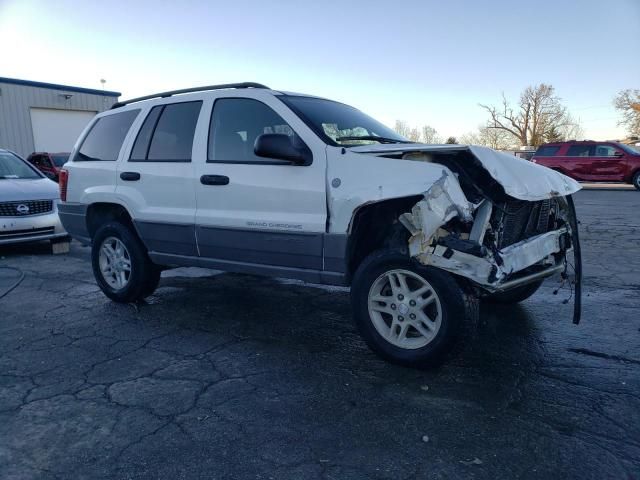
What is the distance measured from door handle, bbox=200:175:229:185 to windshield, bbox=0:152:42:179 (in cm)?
600

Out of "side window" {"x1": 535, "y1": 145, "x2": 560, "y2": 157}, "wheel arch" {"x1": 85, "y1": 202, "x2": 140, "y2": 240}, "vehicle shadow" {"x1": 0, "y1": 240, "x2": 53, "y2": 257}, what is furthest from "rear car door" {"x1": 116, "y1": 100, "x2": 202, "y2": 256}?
"side window" {"x1": 535, "y1": 145, "x2": 560, "y2": 157}

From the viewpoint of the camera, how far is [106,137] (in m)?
5.18

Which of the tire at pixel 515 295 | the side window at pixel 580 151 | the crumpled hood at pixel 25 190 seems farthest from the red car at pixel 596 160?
the crumpled hood at pixel 25 190

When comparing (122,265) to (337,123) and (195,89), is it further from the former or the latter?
(337,123)

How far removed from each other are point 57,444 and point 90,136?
150 inches

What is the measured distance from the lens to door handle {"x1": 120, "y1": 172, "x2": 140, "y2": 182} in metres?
4.66

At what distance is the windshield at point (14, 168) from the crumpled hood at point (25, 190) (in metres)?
0.34

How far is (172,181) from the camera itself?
440cm

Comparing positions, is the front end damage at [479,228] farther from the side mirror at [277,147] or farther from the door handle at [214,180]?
the door handle at [214,180]

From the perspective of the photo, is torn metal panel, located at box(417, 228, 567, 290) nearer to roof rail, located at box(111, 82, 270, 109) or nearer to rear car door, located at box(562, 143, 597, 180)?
roof rail, located at box(111, 82, 270, 109)

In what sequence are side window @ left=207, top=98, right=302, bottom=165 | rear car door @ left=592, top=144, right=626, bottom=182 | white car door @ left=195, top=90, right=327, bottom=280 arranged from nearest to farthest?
white car door @ left=195, top=90, right=327, bottom=280
side window @ left=207, top=98, right=302, bottom=165
rear car door @ left=592, top=144, right=626, bottom=182

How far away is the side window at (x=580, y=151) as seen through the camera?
19.6m

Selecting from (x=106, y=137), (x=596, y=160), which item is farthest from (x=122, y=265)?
(x=596, y=160)

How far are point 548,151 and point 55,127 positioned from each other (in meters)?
23.9
